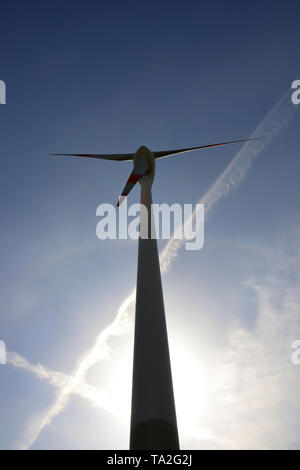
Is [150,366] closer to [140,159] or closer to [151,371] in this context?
[151,371]

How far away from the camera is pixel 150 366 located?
12.9 m

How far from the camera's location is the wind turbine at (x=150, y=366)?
452 inches

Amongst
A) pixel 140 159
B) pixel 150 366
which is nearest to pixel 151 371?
pixel 150 366

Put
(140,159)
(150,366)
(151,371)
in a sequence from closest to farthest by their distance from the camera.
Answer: (151,371), (150,366), (140,159)

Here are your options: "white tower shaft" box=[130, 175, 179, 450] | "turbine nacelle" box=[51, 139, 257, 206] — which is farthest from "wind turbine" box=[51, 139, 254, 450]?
"turbine nacelle" box=[51, 139, 257, 206]

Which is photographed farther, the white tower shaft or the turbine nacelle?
the turbine nacelle

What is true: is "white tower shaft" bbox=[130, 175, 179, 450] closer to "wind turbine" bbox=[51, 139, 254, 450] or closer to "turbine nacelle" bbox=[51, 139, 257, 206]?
"wind turbine" bbox=[51, 139, 254, 450]

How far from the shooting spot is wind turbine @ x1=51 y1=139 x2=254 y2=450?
11469mm

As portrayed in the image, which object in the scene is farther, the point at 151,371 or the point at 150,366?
the point at 150,366

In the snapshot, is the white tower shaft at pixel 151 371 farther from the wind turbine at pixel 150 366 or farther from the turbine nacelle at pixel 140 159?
the turbine nacelle at pixel 140 159

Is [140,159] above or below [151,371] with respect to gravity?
above
